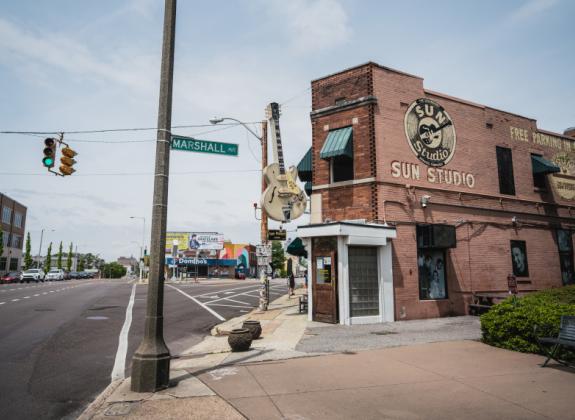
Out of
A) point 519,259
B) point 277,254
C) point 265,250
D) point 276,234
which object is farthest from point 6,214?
point 519,259

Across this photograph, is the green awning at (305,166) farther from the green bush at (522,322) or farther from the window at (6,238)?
the window at (6,238)

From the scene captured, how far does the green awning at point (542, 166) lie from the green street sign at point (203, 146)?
1663cm

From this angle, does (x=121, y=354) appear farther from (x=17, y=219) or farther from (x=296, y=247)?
(x=17, y=219)

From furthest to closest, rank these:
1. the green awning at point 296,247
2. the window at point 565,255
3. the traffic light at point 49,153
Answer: the window at point 565,255, the green awning at point 296,247, the traffic light at point 49,153

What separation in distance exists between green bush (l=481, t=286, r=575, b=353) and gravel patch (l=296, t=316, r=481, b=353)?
1135 mm

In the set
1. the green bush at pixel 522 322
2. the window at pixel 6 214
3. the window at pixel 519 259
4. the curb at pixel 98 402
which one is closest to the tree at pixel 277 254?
the window at pixel 6 214

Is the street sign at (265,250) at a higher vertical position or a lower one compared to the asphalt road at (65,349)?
higher

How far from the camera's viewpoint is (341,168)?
15656mm

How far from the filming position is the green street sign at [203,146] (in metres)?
8.20

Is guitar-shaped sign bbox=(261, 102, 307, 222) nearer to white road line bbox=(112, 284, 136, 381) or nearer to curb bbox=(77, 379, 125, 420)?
white road line bbox=(112, 284, 136, 381)

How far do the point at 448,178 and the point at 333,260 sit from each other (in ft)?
21.6

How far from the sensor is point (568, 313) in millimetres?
8500

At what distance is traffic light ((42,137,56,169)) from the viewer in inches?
433

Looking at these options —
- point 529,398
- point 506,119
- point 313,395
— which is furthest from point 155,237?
point 506,119
